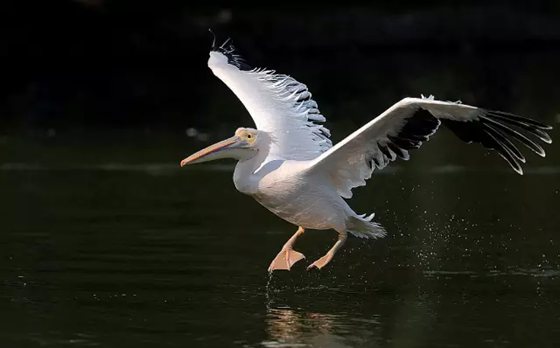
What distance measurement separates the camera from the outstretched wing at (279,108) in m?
12.7

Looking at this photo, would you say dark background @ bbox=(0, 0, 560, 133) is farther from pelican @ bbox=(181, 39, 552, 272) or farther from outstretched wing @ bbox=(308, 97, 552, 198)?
outstretched wing @ bbox=(308, 97, 552, 198)

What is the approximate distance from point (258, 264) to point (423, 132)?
2.08m

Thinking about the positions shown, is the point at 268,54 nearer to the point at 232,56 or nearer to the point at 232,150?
the point at 232,56

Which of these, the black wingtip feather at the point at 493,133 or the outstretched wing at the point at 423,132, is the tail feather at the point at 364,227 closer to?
the outstretched wing at the point at 423,132

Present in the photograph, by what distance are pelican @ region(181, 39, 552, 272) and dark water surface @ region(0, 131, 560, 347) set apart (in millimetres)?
505

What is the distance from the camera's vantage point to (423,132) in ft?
36.9

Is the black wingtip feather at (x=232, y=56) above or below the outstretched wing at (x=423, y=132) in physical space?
above

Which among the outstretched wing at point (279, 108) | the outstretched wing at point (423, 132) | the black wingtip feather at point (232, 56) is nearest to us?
the outstretched wing at point (423, 132)

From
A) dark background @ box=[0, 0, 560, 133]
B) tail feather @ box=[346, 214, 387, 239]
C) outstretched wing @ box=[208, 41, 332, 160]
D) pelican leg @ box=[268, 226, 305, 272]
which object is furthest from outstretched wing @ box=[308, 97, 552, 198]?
dark background @ box=[0, 0, 560, 133]

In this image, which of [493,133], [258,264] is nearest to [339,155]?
[493,133]

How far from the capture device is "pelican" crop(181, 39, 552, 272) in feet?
36.7

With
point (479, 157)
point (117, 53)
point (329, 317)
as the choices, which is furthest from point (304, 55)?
point (329, 317)

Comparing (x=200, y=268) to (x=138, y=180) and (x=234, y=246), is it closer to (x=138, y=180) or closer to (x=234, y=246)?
(x=234, y=246)

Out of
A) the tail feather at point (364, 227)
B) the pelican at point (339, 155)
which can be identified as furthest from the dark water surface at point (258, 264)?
the pelican at point (339, 155)
